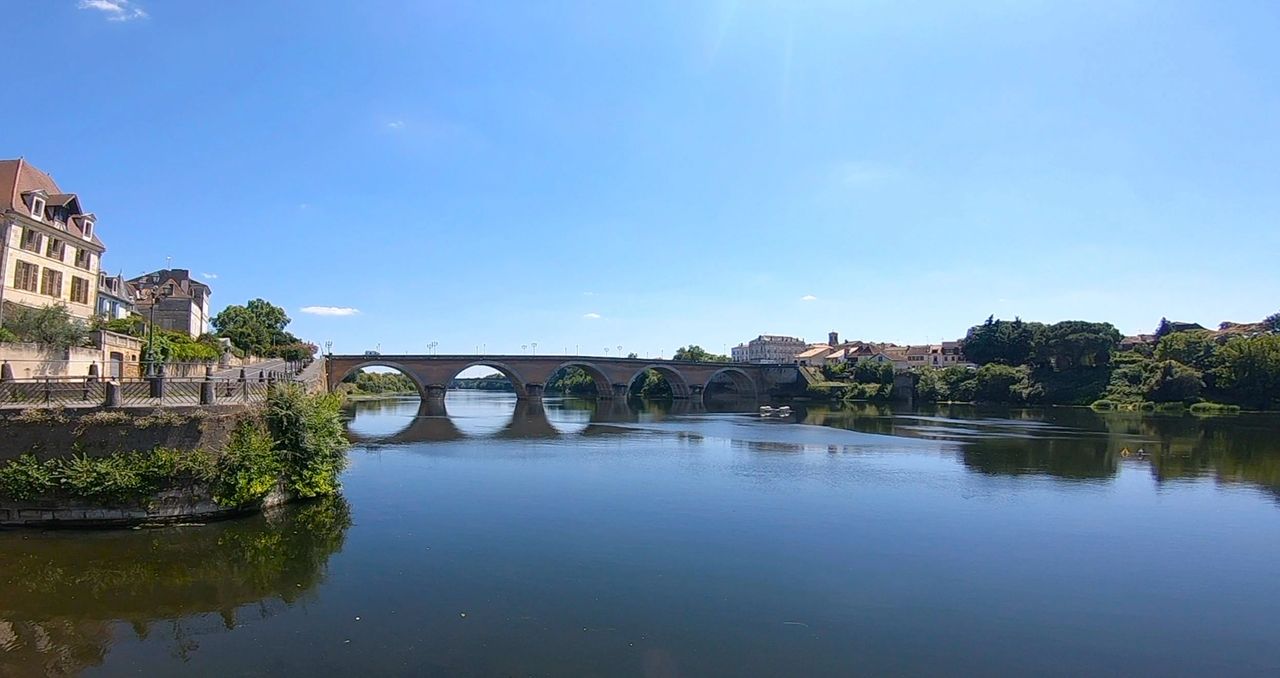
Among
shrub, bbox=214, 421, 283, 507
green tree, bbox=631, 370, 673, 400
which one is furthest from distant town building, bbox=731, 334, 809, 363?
shrub, bbox=214, 421, 283, 507

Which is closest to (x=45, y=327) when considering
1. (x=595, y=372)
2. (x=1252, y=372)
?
(x=595, y=372)

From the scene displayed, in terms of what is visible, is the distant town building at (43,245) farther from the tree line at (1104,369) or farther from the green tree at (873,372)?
the green tree at (873,372)

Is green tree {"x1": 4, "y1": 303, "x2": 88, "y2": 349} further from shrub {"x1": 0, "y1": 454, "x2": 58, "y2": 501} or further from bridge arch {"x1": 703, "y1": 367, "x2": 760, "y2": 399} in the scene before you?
bridge arch {"x1": 703, "y1": 367, "x2": 760, "y2": 399}

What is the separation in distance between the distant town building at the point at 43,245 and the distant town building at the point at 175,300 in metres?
19.2

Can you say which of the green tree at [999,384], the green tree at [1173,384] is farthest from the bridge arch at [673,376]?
the green tree at [1173,384]

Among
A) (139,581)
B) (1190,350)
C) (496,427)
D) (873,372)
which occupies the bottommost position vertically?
(139,581)

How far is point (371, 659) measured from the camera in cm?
1018

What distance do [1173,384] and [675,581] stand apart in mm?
75216

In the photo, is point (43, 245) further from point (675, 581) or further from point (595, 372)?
point (595, 372)

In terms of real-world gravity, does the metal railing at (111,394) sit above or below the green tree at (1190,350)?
below

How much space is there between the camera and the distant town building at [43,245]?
32.4m

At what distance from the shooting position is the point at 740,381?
114m

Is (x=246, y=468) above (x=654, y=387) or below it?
below

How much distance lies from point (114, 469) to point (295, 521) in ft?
13.0
